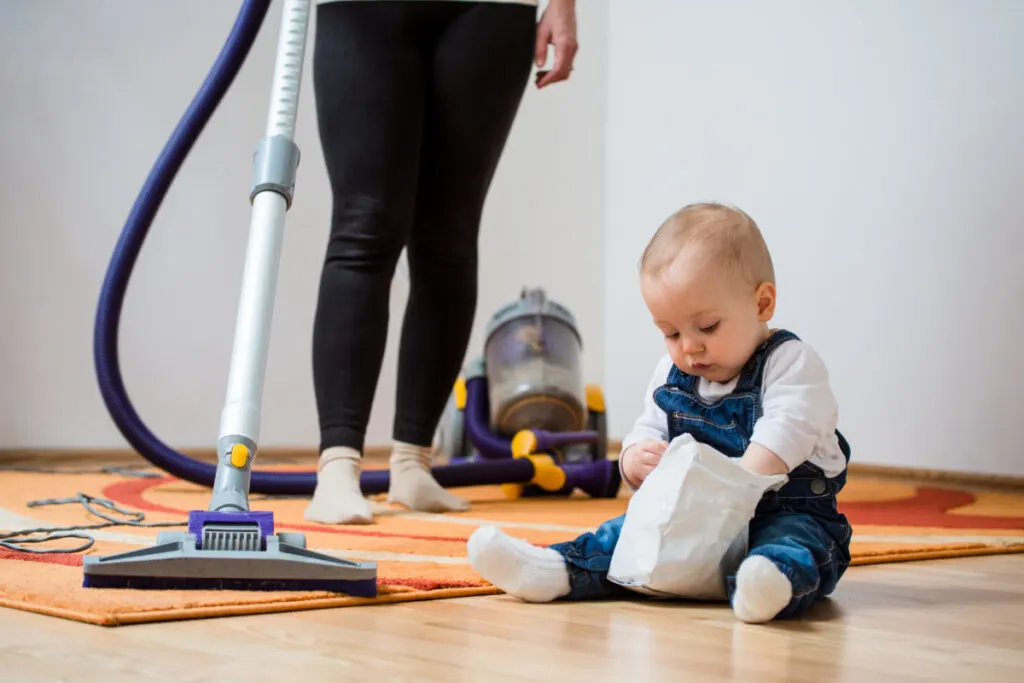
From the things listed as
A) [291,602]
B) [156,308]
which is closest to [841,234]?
[156,308]

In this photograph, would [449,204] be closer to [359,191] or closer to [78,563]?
[359,191]

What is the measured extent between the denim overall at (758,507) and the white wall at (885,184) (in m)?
1.65

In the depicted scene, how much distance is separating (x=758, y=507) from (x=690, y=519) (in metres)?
0.14

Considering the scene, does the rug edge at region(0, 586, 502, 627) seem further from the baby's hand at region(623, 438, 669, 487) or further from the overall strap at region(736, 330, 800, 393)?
the overall strap at region(736, 330, 800, 393)

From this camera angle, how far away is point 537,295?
2.56 m

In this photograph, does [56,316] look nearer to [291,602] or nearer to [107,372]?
[107,372]

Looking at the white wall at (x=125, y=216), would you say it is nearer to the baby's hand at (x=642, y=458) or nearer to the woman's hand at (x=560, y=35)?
the woman's hand at (x=560, y=35)

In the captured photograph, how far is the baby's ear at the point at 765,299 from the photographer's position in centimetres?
106

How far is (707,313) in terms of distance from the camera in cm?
104

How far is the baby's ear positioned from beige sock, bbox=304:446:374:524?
687mm

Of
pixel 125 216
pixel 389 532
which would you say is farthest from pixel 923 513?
pixel 125 216

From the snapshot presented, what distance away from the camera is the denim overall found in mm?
1038

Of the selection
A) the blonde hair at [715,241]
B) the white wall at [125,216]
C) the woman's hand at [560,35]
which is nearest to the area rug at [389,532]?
the blonde hair at [715,241]

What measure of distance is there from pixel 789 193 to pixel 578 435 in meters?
1.06
